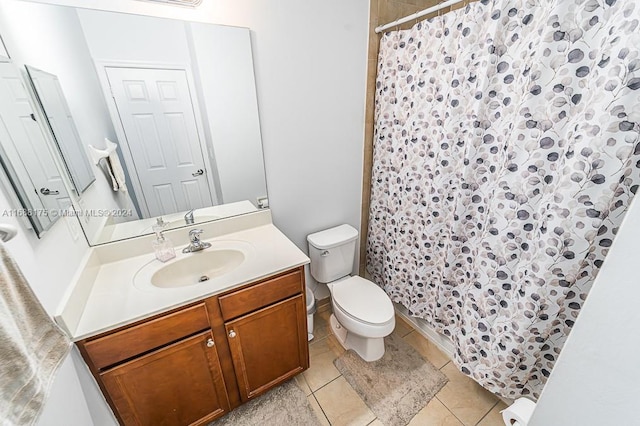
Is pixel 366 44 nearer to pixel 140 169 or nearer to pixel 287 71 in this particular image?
pixel 287 71

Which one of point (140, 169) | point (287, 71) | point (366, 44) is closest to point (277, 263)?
point (140, 169)

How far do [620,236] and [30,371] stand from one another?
3.49 ft

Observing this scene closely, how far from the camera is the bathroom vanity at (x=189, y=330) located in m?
0.94

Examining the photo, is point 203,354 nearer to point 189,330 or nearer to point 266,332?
point 189,330

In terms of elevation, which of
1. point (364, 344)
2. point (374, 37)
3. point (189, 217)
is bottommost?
point (364, 344)

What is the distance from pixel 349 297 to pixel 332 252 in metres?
0.31

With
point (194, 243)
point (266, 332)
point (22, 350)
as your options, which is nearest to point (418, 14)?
point (194, 243)

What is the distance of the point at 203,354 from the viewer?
3.63ft

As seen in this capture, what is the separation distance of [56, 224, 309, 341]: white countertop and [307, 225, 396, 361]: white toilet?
424 mm

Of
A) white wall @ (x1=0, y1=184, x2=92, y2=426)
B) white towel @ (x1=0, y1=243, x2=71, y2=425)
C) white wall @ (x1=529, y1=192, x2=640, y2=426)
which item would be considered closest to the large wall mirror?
white wall @ (x1=0, y1=184, x2=92, y2=426)

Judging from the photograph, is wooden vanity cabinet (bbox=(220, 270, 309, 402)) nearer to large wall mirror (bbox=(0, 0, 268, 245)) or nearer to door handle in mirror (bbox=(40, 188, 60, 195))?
large wall mirror (bbox=(0, 0, 268, 245))

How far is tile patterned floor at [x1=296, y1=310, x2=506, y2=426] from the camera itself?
1348 millimetres

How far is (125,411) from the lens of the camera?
3.34 feet

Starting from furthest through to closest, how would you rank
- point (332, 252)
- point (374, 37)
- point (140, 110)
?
point (332, 252) → point (374, 37) → point (140, 110)
